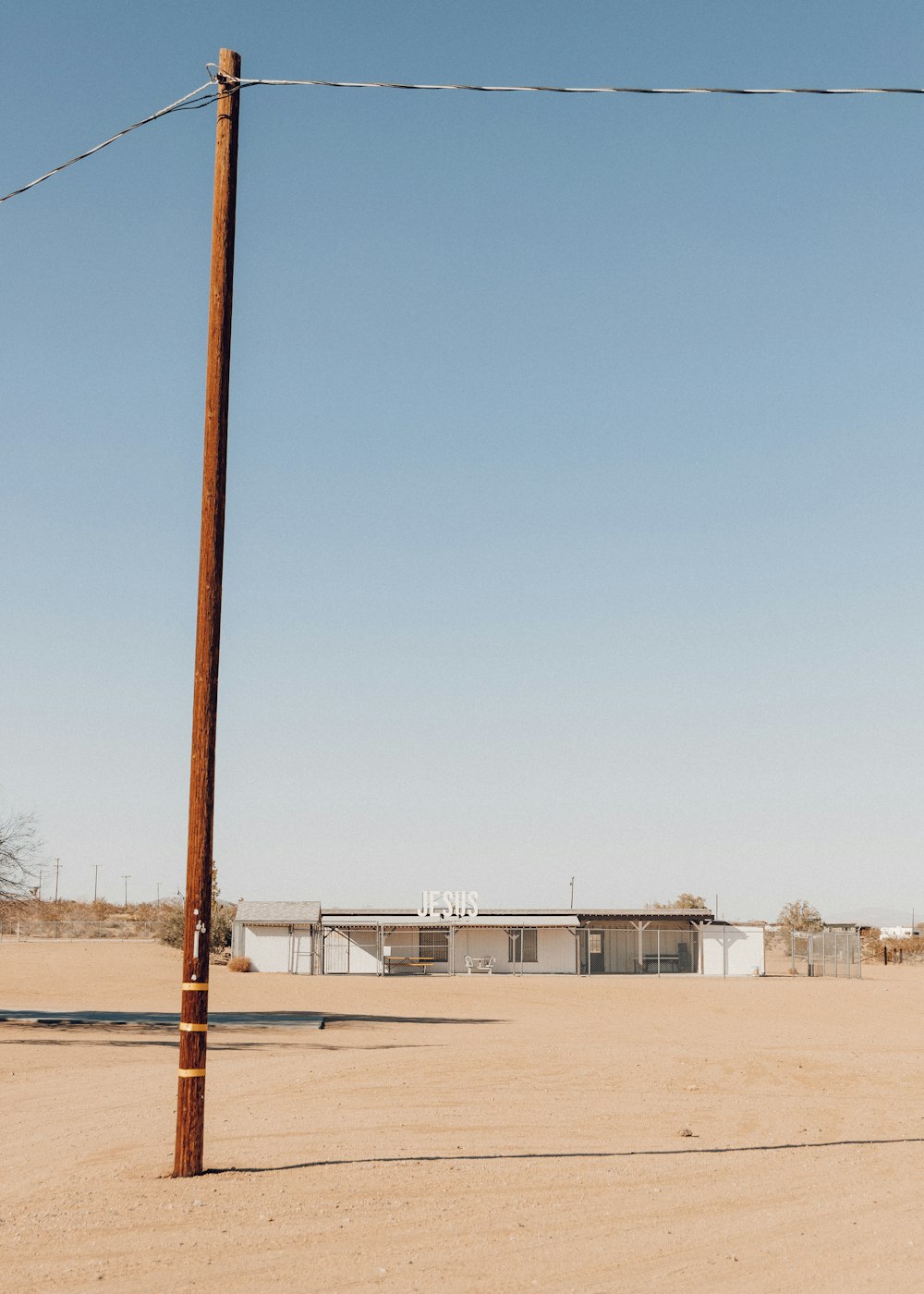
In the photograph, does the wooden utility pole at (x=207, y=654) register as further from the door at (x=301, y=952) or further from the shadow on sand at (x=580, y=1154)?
the door at (x=301, y=952)

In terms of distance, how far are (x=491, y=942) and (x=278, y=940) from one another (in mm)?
10264

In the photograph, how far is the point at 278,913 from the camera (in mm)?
58531

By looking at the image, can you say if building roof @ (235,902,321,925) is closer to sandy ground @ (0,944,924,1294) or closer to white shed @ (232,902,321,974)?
white shed @ (232,902,321,974)

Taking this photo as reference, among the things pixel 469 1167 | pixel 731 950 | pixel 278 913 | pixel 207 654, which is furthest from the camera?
pixel 731 950

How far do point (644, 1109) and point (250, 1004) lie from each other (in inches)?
999

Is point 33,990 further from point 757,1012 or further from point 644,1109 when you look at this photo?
point 644,1109

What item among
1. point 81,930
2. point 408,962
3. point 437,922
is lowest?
point 408,962

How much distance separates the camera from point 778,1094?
57.7ft

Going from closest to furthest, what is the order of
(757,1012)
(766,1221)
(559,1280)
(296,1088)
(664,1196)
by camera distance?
1. (559,1280)
2. (766,1221)
3. (664,1196)
4. (296,1088)
5. (757,1012)

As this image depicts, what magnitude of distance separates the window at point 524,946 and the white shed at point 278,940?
372 inches

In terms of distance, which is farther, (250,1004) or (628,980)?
(628,980)

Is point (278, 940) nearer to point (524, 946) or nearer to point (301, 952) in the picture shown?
point (301, 952)

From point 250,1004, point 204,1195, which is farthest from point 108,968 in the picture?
point 204,1195

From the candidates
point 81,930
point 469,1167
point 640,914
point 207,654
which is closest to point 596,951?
point 640,914
